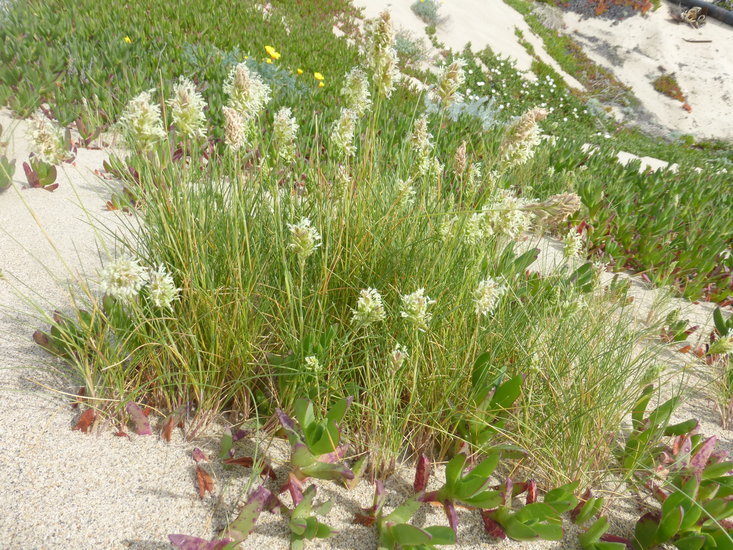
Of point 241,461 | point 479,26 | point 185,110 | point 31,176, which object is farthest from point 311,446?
point 479,26

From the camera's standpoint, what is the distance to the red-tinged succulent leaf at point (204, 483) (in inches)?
70.2

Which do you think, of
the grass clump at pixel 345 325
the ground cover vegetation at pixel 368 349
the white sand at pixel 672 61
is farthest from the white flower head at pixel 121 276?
the white sand at pixel 672 61

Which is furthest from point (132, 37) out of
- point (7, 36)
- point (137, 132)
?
point (137, 132)

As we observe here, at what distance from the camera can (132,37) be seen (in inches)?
248

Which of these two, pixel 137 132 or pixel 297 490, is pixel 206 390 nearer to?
pixel 297 490

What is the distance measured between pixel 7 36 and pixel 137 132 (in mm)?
5033

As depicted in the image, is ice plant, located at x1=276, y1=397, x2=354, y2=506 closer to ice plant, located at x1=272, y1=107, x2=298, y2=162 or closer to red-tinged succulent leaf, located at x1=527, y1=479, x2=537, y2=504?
red-tinged succulent leaf, located at x1=527, y1=479, x2=537, y2=504

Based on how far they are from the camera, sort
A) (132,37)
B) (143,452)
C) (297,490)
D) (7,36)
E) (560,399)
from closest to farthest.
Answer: (297,490) < (143,452) < (560,399) < (7,36) < (132,37)

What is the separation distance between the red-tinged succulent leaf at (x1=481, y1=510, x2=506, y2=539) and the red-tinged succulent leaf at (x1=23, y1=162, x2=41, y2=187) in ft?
12.1

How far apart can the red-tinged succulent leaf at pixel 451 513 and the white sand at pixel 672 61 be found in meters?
18.5

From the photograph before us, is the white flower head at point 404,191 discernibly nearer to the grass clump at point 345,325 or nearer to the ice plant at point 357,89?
the grass clump at point 345,325

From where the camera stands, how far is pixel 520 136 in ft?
6.89

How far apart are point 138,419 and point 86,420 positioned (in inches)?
7.4

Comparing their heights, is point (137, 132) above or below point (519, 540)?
above
